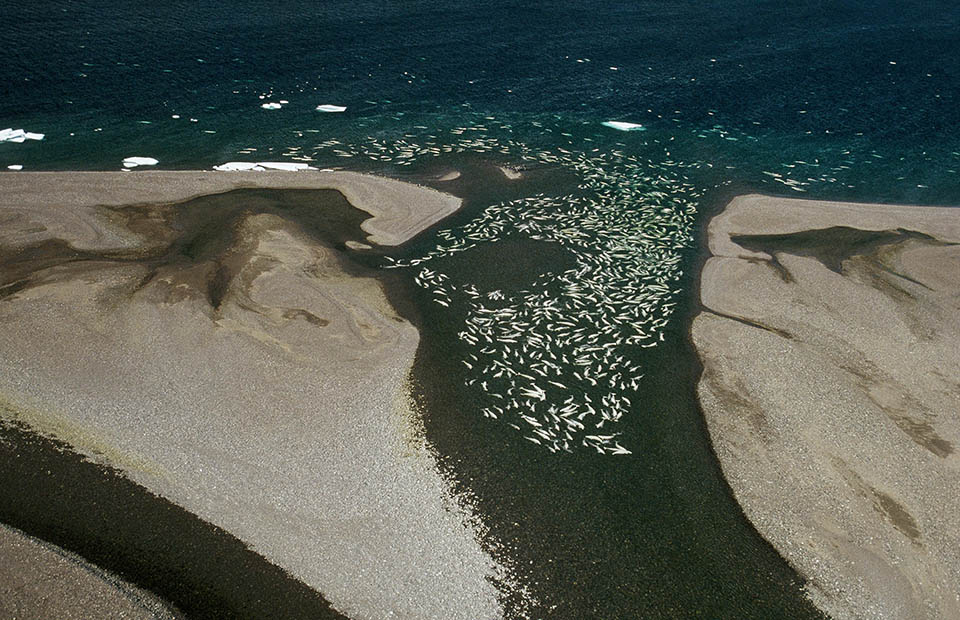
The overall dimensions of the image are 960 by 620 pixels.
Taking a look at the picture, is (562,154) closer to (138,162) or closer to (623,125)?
(623,125)

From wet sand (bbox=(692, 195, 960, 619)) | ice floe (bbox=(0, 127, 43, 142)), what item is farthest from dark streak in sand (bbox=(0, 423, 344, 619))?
ice floe (bbox=(0, 127, 43, 142))

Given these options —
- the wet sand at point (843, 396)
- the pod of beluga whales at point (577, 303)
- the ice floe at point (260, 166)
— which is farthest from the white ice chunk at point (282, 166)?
the wet sand at point (843, 396)

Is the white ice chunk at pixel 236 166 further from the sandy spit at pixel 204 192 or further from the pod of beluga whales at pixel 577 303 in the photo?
the pod of beluga whales at pixel 577 303

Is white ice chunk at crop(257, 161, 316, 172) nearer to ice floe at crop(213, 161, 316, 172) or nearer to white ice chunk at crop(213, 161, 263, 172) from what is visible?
ice floe at crop(213, 161, 316, 172)

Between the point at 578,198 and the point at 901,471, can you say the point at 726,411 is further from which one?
the point at 578,198

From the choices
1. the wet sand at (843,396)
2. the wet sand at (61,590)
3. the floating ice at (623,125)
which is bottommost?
the wet sand at (843,396)

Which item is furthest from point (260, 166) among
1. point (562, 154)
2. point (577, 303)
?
point (577, 303)

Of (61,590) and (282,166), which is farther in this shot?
(282,166)
